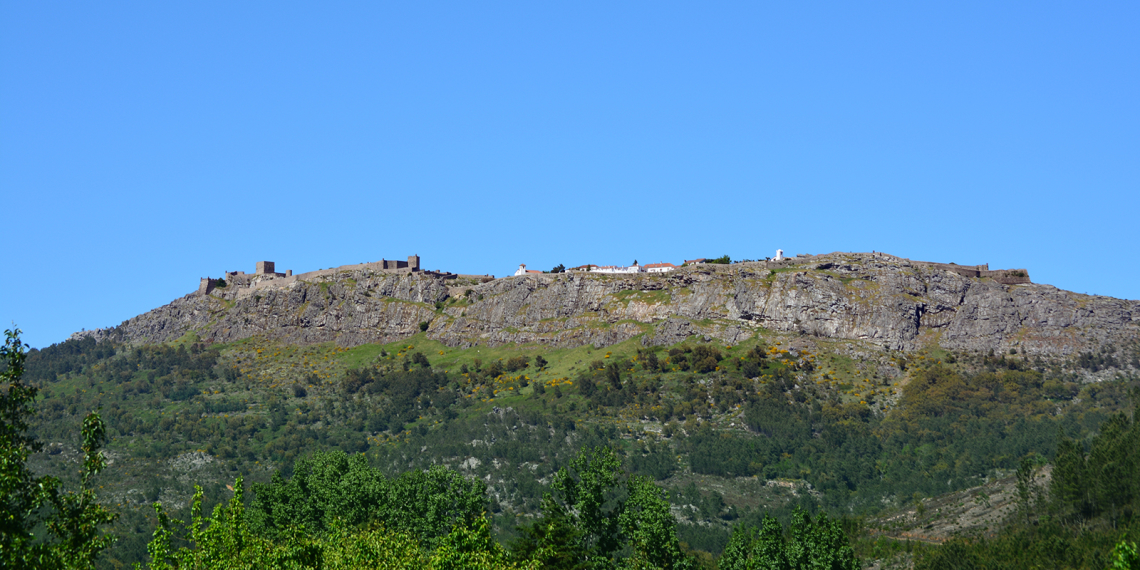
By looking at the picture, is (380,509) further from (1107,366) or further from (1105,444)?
(1107,366)

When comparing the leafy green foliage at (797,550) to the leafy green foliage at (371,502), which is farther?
the leafy green foliage at (371,502)

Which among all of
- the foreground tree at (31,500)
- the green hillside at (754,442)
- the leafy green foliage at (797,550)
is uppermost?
the green hillside at (754,442)

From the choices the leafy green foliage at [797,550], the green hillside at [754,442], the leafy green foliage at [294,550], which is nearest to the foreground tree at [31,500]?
the leafy green foliage at [294,550]

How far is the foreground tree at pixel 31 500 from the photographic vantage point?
36500mm

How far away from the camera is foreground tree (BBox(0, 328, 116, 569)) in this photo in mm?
36500

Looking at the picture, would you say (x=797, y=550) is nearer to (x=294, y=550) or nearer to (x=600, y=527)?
(x=600, y=527)

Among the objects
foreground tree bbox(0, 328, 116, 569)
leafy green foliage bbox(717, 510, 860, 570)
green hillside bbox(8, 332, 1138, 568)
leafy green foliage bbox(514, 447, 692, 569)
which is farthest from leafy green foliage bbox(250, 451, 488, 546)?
green hillside bbox(8, 332, 1138, 568)

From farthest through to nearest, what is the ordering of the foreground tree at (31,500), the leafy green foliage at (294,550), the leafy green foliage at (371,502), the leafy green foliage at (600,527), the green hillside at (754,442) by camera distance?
the green hillside at (754,442), the leafy green foliage at (371,502), the leafy green foliage at (600,527), the leafy green foliage at (294,550), the foreground tree at (31,500)

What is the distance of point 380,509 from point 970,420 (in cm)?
11922

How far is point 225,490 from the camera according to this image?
17825 centimetres

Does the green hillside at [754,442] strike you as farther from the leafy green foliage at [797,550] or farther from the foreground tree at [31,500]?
the foreground tree at [31,500]

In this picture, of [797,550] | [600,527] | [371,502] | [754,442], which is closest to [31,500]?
[600,527]

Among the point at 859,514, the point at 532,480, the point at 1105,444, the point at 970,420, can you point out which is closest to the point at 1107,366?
the point at 970,420

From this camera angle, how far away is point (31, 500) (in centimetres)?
3762
